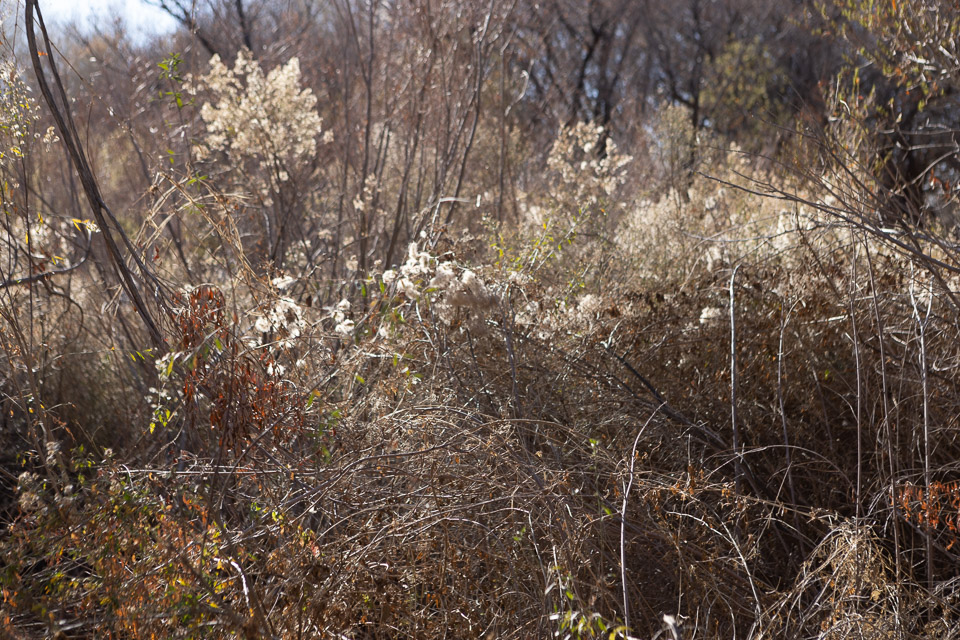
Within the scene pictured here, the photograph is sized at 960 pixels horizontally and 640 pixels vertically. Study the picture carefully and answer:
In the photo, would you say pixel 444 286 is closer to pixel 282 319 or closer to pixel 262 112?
pixel 282 319

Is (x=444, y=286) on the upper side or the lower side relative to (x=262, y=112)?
lower

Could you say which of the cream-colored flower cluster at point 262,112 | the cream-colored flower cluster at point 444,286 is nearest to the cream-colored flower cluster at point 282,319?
the cream-colored flower cluster at point 444,286

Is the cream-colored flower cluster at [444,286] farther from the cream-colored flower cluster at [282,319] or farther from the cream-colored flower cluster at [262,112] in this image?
the cream-colored flower cluster at [262,112]

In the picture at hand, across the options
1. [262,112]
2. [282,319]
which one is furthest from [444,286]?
[262,112]

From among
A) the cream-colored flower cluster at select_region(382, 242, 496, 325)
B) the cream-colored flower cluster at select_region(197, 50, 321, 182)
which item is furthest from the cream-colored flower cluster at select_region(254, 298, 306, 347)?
the cream-colored flower cluster at select_region(197, 50, 321, 182)

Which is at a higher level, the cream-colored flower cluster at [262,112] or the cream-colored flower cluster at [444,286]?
the cream-colored flower cluster at [262,112]

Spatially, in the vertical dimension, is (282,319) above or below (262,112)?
below

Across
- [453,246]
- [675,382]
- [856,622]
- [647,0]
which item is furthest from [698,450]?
[647,0]

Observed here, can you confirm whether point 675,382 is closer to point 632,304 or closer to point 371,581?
point 632,304

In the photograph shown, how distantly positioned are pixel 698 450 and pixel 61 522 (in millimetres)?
2162

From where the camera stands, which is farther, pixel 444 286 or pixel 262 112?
pixel 262 112

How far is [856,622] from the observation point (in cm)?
194

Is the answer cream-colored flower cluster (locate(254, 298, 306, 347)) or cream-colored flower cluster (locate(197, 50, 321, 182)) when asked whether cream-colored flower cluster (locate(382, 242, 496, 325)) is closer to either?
cream-colored flower cluster (locate(254, 298, 306, 347))

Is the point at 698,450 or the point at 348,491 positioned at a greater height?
the point at 348,491
